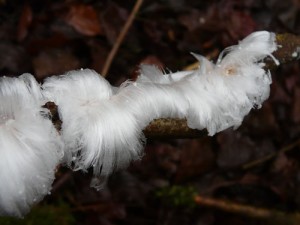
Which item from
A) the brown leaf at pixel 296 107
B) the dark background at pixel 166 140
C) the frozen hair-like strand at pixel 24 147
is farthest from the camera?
the brown leaf at pixel 296 107

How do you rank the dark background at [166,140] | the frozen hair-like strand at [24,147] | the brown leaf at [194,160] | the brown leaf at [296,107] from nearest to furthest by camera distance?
the frozen hair-like strand at [24,147] → the dark background at [166,140] → the brown leaf at [194,160] → the brown leaf at [296,107]

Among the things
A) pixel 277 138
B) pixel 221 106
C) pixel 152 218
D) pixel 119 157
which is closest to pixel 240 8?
A: pixel 277 138

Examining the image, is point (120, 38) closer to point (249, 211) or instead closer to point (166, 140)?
point (166, 140)

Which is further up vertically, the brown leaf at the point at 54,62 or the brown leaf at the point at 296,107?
the brown leaf at the point at 54,62

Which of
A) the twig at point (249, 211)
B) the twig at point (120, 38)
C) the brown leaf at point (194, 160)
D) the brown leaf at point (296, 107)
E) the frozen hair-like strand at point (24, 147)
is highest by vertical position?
the twig at point (120, 38)

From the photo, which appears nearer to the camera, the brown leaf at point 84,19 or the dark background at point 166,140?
the dark background at point 166,140

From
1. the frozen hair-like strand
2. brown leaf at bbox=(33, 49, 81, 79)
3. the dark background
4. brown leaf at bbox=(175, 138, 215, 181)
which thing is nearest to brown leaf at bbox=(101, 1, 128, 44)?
the dark background

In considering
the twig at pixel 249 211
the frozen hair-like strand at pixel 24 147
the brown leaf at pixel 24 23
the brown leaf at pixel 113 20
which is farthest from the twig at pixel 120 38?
the frozen hair-like strand at pixel 24 147

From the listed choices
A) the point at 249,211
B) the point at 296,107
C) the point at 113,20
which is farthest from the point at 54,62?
the point at 296,107

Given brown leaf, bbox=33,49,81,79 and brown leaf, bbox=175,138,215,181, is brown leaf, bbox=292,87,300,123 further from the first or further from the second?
brown leaf, bbox=33,49,81,79

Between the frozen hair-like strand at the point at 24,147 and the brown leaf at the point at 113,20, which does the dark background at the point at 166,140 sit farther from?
the frozen hair-like strand at the point at 24,147
